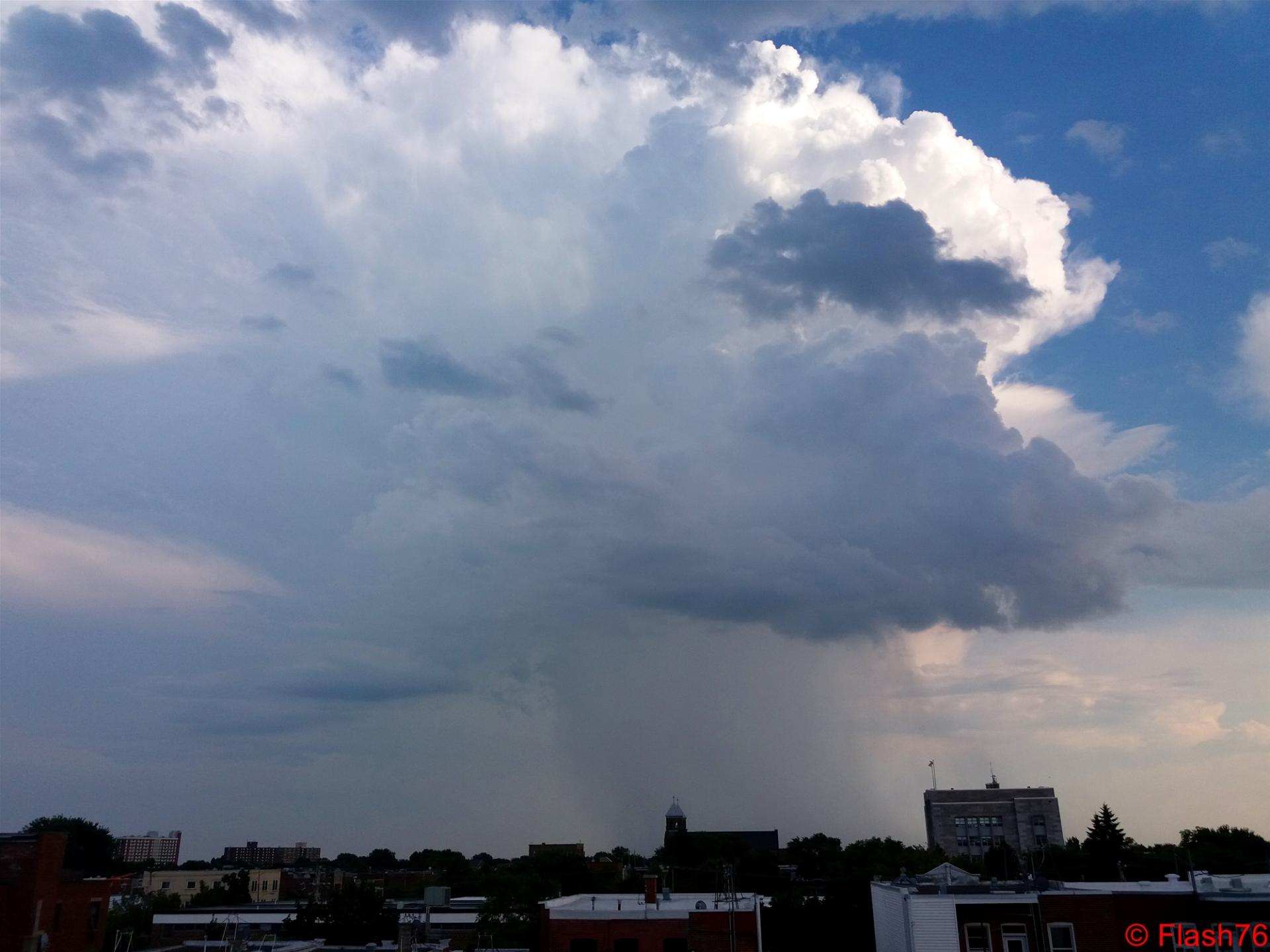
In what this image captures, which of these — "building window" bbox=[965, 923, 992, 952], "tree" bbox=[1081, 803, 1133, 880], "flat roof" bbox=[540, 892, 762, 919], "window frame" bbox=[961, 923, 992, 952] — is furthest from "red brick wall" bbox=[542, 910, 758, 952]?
"tree" bbox=[1081, 803, 1133, 880]

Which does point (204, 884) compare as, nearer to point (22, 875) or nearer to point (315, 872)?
point (315, 872)

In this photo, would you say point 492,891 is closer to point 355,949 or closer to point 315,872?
point 355,949

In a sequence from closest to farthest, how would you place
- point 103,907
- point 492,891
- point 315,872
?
point 103,907 → point 492,891 → point 315,872

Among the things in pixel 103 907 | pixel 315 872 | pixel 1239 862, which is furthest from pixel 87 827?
pixel 1239 862

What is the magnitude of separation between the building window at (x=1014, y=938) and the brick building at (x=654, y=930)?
52.7ft

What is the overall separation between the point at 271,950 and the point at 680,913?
83.8ft

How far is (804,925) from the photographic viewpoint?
82000mm

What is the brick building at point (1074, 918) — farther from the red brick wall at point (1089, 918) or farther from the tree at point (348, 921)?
the tree at point (348, 921)

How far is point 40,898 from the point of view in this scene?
61.6 m

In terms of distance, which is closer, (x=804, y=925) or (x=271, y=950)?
(x=271, y=950)

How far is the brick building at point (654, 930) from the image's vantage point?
6059cm

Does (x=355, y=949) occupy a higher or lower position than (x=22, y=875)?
lower

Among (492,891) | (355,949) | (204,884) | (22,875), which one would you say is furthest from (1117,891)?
(204,884)

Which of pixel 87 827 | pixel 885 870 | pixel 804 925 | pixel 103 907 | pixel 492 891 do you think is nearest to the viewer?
pixel 103 907
